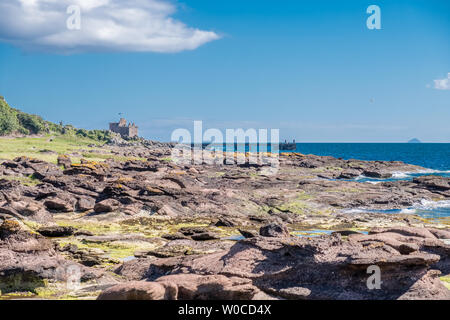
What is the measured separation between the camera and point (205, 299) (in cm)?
1015

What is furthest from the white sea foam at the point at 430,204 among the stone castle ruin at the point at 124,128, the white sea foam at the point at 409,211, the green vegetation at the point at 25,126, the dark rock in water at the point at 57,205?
the stone castle ruin at the point at 124,128

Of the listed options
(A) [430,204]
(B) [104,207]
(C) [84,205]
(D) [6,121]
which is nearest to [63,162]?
(C) [84,205]

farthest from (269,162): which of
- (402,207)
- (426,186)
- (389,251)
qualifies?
(389,251)

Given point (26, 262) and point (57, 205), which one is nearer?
point (26, 262)

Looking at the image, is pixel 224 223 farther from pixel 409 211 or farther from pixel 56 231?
pixel 409 211

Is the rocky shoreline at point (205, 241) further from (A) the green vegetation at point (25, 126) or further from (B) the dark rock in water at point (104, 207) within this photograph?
(A) the green vegetation at point (25, 126)

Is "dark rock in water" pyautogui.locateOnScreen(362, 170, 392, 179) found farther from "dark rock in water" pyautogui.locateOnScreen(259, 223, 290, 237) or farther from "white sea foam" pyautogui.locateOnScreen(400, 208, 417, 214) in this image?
"dark rock in water" pyautogui.locateOnScreen(259, 223, 290, 237)

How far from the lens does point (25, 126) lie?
101 metres

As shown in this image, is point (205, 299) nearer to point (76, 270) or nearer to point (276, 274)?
point (276, 274)

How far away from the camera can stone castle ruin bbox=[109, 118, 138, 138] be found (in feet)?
520

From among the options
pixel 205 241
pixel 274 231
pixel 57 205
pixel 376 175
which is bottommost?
pixel 376 175

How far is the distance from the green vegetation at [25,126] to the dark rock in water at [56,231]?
73555 mm

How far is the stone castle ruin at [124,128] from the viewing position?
158 meters

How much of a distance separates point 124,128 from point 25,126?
60304 mm
